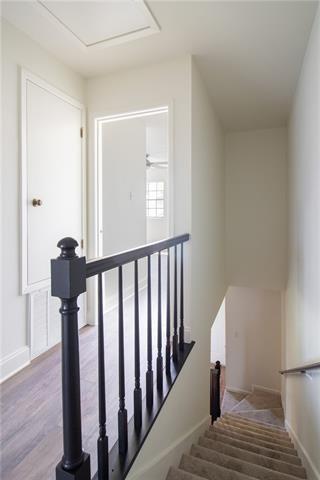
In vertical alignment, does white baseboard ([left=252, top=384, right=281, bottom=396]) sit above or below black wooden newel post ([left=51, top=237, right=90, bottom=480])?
below

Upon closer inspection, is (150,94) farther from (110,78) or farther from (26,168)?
(26,168)

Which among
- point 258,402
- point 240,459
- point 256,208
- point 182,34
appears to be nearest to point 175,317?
point 240,459

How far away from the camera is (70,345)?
38.0 inches

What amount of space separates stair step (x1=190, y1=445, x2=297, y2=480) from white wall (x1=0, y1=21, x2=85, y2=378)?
5.22 ft

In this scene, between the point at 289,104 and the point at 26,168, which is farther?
the point at 289,104

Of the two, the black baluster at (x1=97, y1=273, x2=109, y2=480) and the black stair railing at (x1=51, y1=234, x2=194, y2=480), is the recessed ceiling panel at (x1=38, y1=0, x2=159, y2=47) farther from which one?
the black baluster at (x1=97, y1=273, x2=109, y2=480)

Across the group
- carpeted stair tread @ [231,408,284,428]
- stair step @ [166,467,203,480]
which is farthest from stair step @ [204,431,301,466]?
carpeted stair tread @ [231,408,284,428]

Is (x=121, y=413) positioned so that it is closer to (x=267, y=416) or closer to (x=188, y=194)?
(x=188, y=194)

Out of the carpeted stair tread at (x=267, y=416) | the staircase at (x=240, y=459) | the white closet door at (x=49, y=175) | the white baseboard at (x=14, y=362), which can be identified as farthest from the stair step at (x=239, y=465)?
the carpeted stair tread at (x=267, y=416)

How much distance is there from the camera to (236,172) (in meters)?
4.37

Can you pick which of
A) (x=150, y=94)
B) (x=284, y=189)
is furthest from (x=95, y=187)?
(x=284, y=189)

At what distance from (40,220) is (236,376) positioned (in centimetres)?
611

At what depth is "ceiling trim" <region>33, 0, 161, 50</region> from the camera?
69.9 inches

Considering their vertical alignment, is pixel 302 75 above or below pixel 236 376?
above
